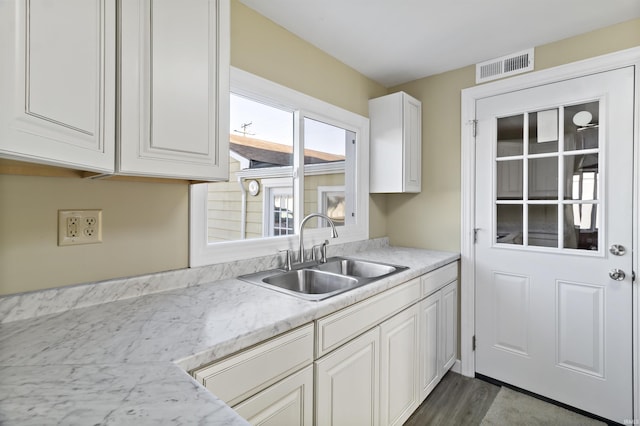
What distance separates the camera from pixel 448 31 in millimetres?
1979

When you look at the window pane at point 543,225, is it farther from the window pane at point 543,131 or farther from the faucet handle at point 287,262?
the faucet handle at point 287,262

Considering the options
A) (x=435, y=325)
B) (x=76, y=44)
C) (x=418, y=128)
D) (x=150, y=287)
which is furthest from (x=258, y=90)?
(x=435, y=325)

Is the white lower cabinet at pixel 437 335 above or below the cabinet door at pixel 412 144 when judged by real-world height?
below

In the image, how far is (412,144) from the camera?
8.41 feet

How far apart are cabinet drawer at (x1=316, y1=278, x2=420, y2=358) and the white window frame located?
67cm

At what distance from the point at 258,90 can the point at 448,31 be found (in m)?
1.27

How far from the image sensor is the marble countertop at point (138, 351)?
0.59 metres

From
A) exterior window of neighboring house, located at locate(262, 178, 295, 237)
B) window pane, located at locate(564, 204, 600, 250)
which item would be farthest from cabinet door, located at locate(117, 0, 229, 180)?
window pane, located at locate(564, 204, 600, 250)

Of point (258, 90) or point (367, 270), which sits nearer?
point (258, 90)

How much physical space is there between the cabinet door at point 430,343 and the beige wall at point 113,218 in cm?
149

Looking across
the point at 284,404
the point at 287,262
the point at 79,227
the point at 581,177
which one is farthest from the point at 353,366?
the point at 581,177

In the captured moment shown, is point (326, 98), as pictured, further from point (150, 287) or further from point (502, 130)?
point (150, 287)

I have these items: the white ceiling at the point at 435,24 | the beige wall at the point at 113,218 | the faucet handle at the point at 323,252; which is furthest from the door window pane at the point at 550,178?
the beige wall at the point at 113,218

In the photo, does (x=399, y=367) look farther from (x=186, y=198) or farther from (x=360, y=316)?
(x=186, y=198)
